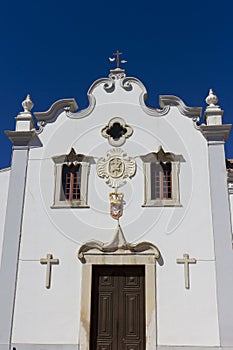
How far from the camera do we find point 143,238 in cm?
1008

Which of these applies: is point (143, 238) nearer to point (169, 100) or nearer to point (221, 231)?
point (221, 231)

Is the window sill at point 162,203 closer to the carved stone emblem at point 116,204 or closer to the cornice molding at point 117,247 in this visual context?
the carved stone emblem at point 116,204

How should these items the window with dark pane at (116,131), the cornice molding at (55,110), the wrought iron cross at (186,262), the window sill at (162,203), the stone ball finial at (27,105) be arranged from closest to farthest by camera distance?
the wrought iron cross at (186,262) → the window sill at (162,203) → the window with dark pane at (116,131) → the cornice molding at (55,110) → the stone ball finial at (27,105)

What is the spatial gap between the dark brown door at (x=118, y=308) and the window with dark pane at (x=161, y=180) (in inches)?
76.0

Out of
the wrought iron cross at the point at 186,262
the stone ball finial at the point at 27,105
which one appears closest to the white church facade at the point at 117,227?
the wrought iron cross at the point at 186,262

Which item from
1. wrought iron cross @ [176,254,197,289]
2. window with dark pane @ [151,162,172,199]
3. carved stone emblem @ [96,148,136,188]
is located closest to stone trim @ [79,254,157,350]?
wrought iron cross @ [176,254,197,289]

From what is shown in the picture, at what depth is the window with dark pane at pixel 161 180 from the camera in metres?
10.5

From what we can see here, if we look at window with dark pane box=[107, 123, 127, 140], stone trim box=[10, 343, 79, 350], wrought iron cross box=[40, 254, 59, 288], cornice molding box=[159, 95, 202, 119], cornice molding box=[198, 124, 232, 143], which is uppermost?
cornice molding box=[159, 95, 202, 119]

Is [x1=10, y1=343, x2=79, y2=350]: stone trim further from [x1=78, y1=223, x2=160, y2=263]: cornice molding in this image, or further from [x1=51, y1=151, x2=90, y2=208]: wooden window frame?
[x1=51, y1=151, x2=90, y2=208]: wooden window frame

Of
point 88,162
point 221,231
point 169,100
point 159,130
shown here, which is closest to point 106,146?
point 88,162

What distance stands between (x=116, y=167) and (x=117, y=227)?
1655 millimetres

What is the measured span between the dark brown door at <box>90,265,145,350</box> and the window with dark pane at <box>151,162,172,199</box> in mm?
1931

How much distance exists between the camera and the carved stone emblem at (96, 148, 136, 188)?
421 inches

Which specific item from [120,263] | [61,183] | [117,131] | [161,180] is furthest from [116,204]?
[117,131]
